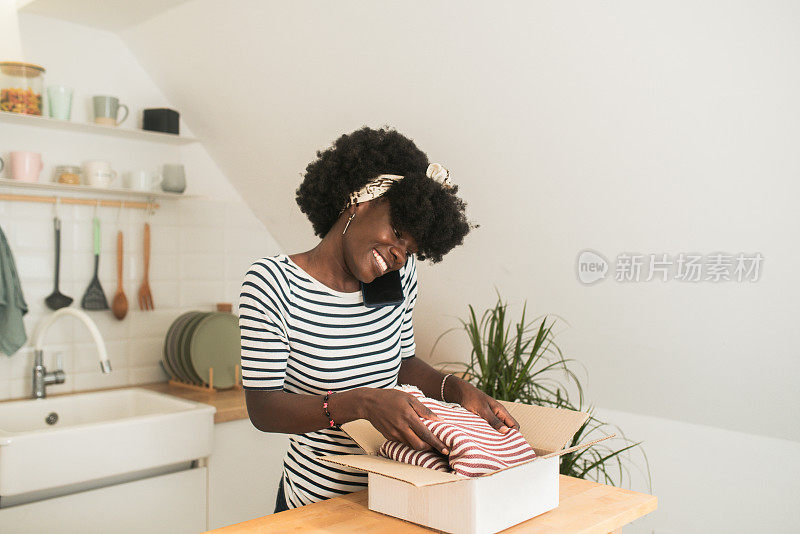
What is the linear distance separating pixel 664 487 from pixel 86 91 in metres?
2.63

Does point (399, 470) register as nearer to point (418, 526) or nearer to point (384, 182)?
point (418, 526)

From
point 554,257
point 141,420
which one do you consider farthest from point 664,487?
point 141,420

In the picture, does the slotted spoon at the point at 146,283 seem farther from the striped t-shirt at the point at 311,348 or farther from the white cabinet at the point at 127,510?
the striped t-shirt at the point at 311,348

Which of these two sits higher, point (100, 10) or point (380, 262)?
point (100, 10)

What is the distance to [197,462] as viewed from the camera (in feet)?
7.86

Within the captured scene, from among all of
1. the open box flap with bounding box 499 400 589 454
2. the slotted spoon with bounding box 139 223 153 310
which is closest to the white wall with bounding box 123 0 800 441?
the slotted spoon with bounding box 139 223 153 310

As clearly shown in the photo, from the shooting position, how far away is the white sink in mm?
1972

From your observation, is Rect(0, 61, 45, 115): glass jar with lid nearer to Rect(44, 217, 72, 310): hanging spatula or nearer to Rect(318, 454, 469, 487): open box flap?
Rect(44, 217, 72, 310): hanging spatula

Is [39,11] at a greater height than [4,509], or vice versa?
[39,11]

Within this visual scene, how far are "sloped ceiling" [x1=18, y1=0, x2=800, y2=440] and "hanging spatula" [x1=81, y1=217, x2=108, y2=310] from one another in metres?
0.66

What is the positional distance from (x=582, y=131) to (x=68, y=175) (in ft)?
5.95

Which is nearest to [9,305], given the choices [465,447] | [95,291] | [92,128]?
[95,291]

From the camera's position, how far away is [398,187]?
1.22 metres

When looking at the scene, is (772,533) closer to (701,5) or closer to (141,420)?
(701,5)
